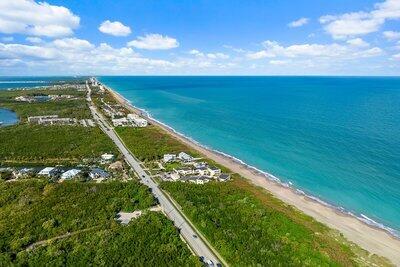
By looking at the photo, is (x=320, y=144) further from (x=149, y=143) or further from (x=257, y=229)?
(x=257, y=229)

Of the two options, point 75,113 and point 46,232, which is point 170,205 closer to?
point 46,232

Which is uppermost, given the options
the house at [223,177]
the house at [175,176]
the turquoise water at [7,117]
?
the house at [175,176]

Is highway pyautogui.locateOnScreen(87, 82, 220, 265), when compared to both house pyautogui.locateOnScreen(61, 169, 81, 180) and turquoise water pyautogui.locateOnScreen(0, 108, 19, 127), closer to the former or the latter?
house pyautogui.locateOnScreen(61, 169, 81, 180)

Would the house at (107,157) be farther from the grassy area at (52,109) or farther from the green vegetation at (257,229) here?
the grassy area at (52,109)

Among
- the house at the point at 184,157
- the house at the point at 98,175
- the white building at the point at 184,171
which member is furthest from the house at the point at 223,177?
the house at the point at 98,175

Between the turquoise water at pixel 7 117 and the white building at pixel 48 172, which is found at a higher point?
the white building at pixel 48 172

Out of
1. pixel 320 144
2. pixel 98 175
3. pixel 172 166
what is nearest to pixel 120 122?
pixel 172 166

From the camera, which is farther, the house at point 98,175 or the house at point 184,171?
the house at point 184,171
